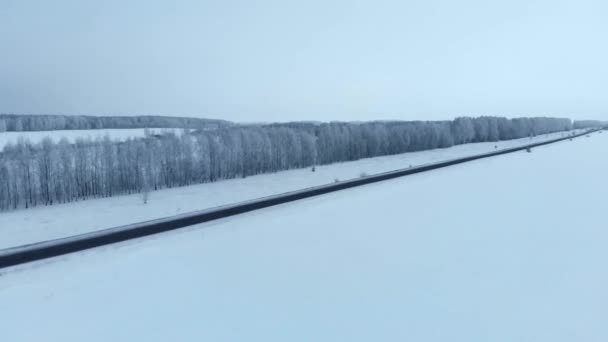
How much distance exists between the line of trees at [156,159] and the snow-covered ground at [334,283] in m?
7.49

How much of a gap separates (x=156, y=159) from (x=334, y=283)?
505 inches

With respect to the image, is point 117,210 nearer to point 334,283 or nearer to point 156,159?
point 156,159

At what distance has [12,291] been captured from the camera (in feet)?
15.9

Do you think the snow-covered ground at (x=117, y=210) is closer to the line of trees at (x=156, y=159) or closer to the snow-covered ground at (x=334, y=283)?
the line of trees at (x=156, y=159)

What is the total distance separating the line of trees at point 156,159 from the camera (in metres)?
12.4

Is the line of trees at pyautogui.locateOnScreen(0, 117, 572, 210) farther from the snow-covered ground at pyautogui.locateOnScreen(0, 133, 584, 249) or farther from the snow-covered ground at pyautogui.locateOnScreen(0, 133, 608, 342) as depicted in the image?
the snow-covered ground at pyautogui.locateOnScreen(0, 133, 608, 342)

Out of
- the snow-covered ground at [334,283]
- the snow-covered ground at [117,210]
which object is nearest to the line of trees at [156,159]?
the snow-covered ground at [117,210]

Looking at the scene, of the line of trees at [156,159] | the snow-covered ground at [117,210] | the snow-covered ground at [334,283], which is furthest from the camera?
the line of trees at [156,159]

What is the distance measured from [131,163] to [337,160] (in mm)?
14880

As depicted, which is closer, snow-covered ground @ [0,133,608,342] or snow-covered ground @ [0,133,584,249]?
snow-covered ground @ [0,133,608,342]

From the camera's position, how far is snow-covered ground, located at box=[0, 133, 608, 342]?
380 cm

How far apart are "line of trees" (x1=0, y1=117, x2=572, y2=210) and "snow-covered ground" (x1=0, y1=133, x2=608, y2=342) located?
24.6 ft

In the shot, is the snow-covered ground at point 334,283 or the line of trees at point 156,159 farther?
the line of trees at point 156,159

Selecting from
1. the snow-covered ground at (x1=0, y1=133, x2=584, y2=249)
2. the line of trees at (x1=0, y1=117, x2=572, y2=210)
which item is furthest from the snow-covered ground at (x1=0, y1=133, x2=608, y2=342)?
the line of trees at (x1=0, y1=117, x2=572, y2=210)
